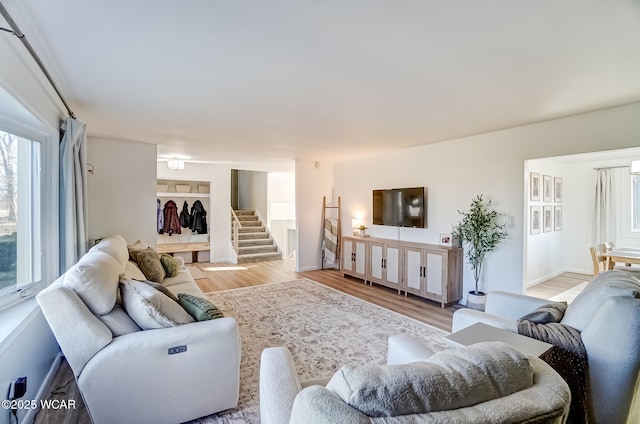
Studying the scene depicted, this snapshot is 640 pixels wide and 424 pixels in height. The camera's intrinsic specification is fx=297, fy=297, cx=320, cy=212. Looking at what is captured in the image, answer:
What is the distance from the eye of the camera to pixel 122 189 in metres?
4.63

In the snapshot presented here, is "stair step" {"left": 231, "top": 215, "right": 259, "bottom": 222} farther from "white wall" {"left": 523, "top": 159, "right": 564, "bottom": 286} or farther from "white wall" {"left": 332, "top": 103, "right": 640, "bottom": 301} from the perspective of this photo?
"white wall" {"left": 523, "top": 159, "right": 564, "bottom": 286}

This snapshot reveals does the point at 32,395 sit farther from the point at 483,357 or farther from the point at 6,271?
the point at 483,357

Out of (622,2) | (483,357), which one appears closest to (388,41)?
(622,2)

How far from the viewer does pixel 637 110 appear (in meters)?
2.85

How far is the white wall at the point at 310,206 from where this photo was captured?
6.40m

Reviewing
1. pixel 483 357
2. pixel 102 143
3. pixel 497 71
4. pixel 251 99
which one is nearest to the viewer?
pixel 483 357

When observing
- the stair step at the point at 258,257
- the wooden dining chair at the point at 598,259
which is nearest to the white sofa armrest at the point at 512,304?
the wooden dining chair at the point at 598,259

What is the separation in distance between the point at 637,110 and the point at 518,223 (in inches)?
60.5

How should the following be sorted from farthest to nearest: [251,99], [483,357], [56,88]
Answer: [251,99] → [56,88] → [483,357]

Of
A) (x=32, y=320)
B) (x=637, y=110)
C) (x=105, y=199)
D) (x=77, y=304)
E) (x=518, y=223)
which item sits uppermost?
(x=637, y=110)

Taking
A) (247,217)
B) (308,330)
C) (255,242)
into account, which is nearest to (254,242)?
(255,242)

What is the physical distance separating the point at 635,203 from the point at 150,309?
7.80m

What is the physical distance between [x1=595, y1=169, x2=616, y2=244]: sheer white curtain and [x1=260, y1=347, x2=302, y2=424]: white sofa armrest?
699cm

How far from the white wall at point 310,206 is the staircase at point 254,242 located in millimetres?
1571
